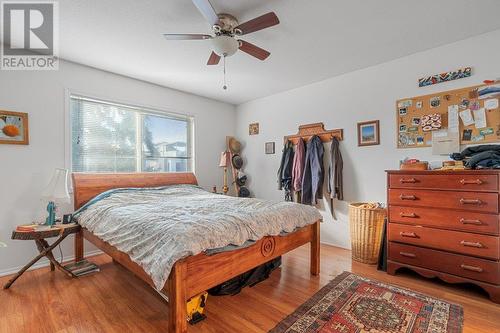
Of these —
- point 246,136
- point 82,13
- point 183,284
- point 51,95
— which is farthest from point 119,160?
point 183,284

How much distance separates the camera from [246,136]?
4.82 metres

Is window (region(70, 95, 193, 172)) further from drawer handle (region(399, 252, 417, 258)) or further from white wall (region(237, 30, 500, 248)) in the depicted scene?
drawer handle (region(399, 252, 417, 258))

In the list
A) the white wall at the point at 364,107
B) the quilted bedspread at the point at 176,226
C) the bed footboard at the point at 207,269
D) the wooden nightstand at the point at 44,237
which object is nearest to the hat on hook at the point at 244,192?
the white wall at the point at 364,107

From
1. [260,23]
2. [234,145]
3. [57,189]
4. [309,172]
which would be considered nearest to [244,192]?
[234,145]

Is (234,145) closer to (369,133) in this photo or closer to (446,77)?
(369,133)

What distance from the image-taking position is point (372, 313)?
71.6 inches

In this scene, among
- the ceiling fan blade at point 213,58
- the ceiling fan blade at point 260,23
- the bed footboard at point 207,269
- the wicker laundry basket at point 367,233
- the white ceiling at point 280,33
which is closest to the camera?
the bed footboard at point 207,269

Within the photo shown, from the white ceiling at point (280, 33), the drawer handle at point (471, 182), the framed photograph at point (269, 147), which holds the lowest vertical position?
the drawer handle at point (471, 182)

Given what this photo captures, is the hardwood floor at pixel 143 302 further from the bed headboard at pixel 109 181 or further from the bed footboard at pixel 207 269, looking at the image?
the bed headboard at pixel 109 181

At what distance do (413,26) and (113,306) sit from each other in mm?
3610

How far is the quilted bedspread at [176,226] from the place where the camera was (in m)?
1.45

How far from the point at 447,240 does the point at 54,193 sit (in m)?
3.86

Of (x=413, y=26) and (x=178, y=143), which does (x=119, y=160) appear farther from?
(x=413, y=26)

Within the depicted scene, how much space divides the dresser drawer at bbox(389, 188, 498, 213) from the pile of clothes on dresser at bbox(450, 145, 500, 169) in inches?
9.8
